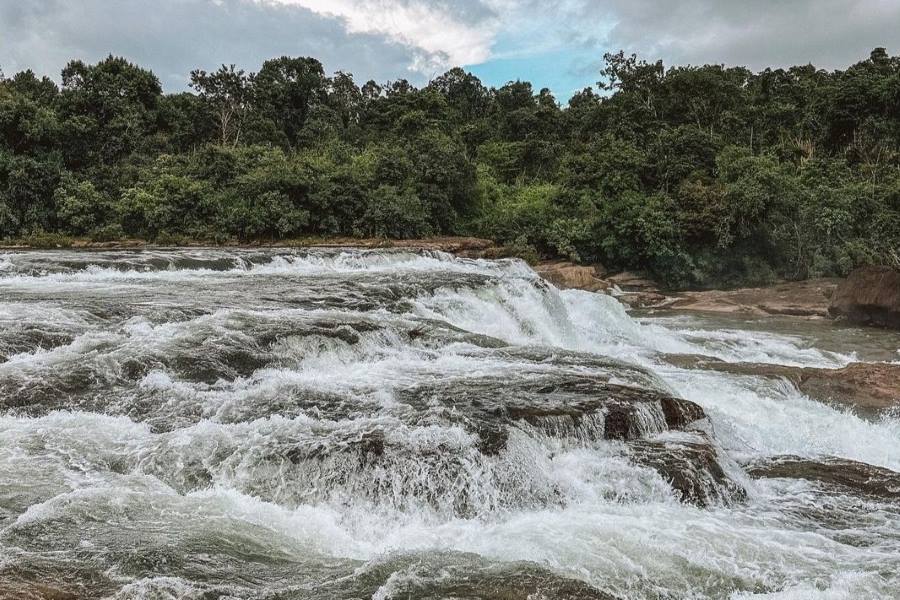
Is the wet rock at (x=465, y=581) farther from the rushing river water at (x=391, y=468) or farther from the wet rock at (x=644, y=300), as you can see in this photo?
the wet rock at (x=644, y=300)

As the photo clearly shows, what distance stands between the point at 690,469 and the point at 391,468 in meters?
2.48

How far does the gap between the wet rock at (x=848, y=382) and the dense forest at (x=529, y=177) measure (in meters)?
11.9

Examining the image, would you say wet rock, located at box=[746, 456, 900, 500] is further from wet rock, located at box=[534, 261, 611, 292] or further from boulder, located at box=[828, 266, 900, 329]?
wet rock, located at box=[534, 261, 611, 292]

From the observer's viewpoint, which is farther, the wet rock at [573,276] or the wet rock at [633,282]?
the wet rock at [633,282]

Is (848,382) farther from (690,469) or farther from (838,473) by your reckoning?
(690,469)

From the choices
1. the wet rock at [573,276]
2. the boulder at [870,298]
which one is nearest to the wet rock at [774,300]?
the boulder at [870,298]

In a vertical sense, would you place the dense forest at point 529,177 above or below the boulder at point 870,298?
above

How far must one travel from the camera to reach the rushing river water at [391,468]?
386cm

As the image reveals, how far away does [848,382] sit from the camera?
28.7 feet

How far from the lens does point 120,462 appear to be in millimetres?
5125

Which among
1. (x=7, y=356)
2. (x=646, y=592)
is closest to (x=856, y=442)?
(x=646, y=592)

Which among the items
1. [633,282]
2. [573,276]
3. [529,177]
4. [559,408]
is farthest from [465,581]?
[529,177]

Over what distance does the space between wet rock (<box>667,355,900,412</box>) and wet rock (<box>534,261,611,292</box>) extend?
424 inches

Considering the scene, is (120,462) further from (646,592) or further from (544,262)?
(544,262)
